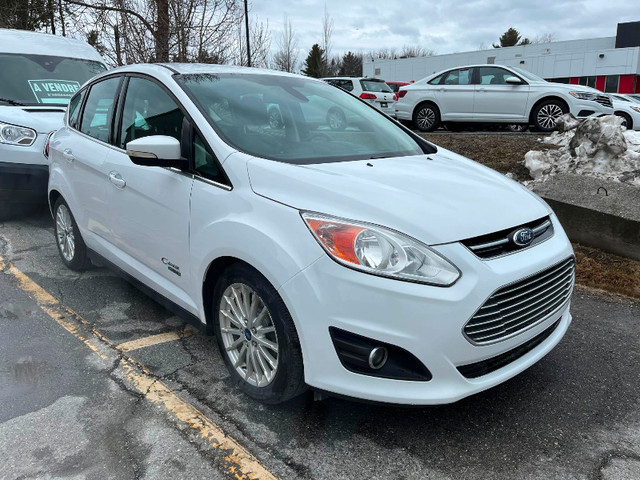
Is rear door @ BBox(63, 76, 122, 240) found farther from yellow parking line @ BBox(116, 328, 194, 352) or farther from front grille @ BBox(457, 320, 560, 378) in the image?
front grille @ BBox(457, 320, 560, 378)

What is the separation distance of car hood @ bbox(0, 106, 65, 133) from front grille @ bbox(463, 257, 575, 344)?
533 cm

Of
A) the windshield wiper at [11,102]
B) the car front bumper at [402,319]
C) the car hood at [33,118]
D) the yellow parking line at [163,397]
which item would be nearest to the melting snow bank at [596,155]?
the car front bumper at [402,319]

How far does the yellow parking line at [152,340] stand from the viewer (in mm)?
3373

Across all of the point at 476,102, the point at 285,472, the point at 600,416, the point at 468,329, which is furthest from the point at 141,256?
the point at 476,102

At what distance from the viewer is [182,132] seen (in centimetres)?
301

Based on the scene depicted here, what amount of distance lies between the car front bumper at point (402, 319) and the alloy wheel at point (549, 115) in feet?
28.6

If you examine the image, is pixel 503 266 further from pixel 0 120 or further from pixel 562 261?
pixel 0 120

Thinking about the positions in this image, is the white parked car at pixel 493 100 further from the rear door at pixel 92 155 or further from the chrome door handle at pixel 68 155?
the chrome door handle at pixel 68 155

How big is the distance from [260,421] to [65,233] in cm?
294

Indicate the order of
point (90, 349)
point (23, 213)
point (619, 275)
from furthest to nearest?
point (23, 213), point (619, 275), point (90, 349)

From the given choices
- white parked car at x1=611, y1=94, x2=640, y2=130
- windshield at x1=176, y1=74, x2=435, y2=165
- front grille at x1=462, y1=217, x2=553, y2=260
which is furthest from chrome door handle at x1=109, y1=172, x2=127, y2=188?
white parked car at x1=611, y1=94, x2=640, y2=130

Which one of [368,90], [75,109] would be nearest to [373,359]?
[75,109]

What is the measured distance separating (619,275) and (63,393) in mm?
4377

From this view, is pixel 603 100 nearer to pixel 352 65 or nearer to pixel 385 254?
pixel 385 254
